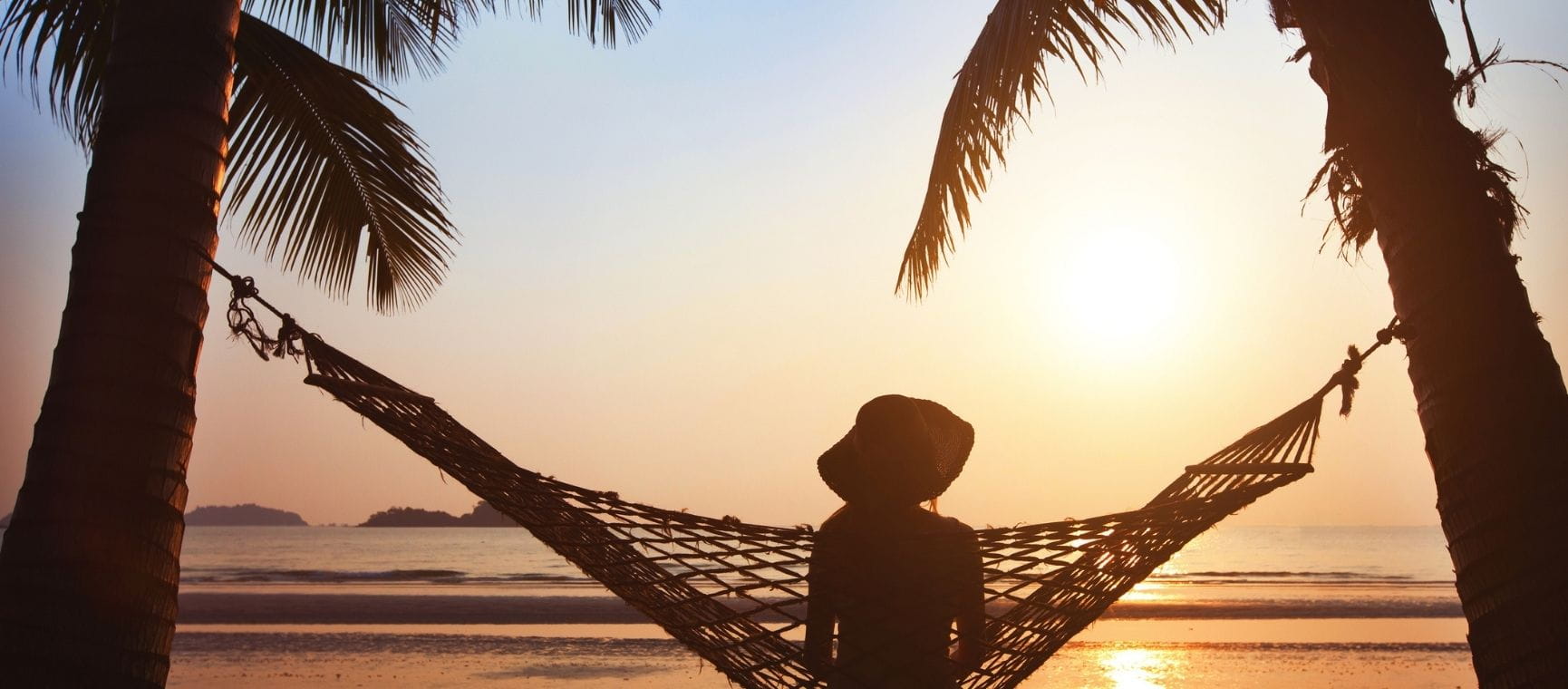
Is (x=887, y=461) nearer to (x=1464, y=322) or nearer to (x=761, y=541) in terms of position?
(x=761, y=541)

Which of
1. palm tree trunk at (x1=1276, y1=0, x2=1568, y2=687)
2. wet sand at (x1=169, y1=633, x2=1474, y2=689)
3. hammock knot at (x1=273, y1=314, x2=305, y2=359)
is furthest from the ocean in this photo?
hammock knot at (x1=273, y1=314, x2=305, y2=359)

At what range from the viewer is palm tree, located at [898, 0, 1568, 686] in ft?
5.65

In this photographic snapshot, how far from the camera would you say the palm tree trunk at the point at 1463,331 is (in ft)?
5.64

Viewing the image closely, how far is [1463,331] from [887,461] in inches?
41.4

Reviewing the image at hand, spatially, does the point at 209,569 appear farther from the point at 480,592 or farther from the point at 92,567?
the point at 92,567

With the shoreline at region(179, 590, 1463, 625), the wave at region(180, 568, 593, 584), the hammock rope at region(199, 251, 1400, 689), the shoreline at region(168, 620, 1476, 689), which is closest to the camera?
the hammock rope at region(199, 251, 1400, 689)

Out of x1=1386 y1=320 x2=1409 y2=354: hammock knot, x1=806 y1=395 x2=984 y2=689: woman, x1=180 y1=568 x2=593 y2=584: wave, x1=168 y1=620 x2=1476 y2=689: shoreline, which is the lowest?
x1=168 y1=620 x2=1476 y2=689: shoreline

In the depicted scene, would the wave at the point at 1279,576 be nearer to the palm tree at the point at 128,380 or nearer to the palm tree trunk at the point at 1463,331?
the palm tree trunk at the point at 1463,331

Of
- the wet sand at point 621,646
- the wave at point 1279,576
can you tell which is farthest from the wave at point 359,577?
the wave at point 1279,576

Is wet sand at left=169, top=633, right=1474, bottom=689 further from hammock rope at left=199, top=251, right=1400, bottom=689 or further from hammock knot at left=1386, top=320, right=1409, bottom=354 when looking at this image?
hammock knot at left=1386, top=320, right=1409, bottom=354

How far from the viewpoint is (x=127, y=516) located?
1.62 m

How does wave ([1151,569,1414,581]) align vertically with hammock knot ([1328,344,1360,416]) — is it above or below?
below

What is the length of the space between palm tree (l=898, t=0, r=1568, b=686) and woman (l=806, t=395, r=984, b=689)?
2.82 feet

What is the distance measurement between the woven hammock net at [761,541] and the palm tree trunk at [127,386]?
419 millimetres
